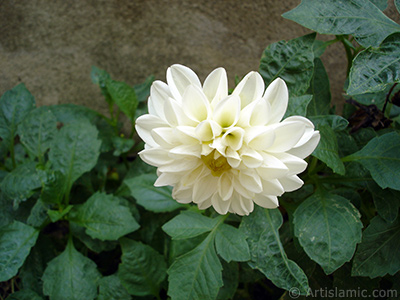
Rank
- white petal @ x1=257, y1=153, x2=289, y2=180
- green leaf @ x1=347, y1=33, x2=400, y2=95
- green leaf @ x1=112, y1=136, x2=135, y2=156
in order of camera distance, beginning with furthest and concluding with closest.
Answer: green leaf @ x1=112, y1=136, x2=135, y2=156 → green leaf @ x1=347, y1=33, x2=400, y2=95 → white petal @ x1=257, y1=153, x2=289, y2=180

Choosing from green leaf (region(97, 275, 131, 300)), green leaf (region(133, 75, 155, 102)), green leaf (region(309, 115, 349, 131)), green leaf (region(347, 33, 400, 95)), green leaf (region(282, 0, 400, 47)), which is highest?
green leaf (region(282, 0, 400, 47))

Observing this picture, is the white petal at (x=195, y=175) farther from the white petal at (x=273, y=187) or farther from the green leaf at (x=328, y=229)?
the green leaf at (x=328, y=229)

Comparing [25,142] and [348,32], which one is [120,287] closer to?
Answer: [25,142]

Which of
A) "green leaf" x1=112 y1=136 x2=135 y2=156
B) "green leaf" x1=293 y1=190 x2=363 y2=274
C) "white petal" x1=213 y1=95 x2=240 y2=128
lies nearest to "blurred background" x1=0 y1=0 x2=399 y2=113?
"green leaf" x1=112 y1=136 x2=135 y2=156

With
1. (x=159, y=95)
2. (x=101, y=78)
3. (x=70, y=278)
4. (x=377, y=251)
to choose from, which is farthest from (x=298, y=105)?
(x=70, y=278)

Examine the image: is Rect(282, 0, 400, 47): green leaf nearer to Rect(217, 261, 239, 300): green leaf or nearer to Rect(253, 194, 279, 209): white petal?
Rect(253, 194, 279, 209): white petal

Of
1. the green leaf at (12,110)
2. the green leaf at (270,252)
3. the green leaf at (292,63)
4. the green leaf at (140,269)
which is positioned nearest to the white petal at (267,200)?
the green leaf at (270,252)

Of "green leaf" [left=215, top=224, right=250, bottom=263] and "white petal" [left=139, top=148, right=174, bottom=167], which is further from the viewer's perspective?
"green leaf" [left=215, top=224, right=250, bottom=263]

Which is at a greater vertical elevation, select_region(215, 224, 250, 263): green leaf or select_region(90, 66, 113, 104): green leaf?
select_region(90, 66, 113, 104): green leaf
